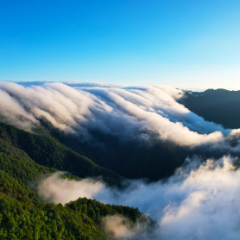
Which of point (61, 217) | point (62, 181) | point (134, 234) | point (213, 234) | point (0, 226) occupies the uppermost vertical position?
point (0, 226)

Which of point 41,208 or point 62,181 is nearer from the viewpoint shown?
point 41,208

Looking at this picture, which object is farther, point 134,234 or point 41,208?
point 134,234

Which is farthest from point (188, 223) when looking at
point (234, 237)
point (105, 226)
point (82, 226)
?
point (82, 226)

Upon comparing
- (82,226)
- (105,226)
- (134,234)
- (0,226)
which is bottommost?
(134,234)

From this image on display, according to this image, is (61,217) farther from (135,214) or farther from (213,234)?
(213,234)

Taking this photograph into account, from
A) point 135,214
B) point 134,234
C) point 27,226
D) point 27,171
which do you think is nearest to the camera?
point 27,226

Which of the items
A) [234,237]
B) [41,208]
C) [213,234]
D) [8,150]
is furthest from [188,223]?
[8,150]

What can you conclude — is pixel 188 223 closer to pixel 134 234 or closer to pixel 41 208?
pixel 134 234

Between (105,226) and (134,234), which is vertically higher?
(105,226)

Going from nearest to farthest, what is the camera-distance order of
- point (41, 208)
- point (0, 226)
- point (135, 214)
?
point (0, 226) < point (41, 208) < point (135, 214)
